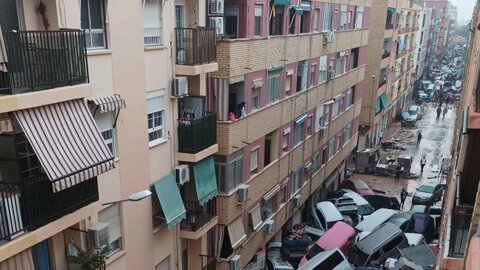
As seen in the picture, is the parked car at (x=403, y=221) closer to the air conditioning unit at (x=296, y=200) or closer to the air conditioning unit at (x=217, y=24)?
the air conditioning unit at (x=296, y=200)

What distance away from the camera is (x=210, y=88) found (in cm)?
1483

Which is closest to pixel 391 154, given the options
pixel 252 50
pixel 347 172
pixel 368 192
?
pixel 347 172

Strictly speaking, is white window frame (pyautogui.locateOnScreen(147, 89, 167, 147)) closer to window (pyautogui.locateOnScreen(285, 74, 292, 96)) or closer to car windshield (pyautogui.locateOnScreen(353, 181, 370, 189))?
window (pyautogui.locateOnScreen(285, 74, 292, 96))

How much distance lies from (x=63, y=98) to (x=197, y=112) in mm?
6407

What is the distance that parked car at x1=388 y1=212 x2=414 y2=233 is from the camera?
24172mm

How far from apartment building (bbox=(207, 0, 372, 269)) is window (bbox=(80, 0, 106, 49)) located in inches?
180

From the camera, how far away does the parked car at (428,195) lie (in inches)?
1143

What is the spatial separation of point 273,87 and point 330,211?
393 inches

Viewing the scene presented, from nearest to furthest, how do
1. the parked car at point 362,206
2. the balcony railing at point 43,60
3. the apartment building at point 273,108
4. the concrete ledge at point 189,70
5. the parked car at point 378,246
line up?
the balcony railing at point 43,60, the concrete ledge at point 189,70, the apartment building at point 273,108, the parked car at point 378,246, the parked car at point 362,206

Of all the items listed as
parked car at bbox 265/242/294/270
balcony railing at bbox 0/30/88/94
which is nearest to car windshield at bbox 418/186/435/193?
parked car at bbox 265/242/294/270

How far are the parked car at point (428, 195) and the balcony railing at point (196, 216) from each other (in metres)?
18.5

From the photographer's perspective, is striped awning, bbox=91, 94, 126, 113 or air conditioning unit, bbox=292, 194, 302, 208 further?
air conditioning unit, bbox=292, 194, 302, 208

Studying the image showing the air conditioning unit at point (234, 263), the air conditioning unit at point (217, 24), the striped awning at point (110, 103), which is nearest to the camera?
the striped awning at point (110, 103)

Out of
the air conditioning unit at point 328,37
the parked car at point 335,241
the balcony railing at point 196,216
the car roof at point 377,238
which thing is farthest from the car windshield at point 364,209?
the balcony railing at point 196,216
